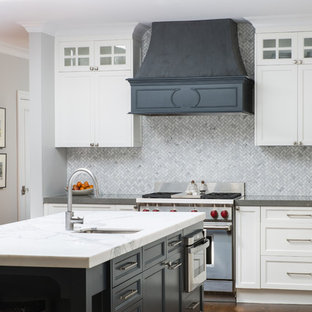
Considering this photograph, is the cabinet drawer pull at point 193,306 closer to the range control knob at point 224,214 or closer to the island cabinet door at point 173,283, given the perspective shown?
the island cabinet door at point 173,283

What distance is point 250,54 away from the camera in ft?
20.8

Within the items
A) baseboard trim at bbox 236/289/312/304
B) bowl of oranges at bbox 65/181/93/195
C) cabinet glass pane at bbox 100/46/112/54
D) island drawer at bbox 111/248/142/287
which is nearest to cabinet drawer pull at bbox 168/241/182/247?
island drawer at bbox 111/248/142/287

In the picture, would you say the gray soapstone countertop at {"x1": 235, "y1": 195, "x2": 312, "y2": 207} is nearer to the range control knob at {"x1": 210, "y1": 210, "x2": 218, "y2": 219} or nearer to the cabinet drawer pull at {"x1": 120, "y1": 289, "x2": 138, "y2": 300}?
the range control knob at {"x1": 210, "y1": 210, "x2": 218, "y2": 219}

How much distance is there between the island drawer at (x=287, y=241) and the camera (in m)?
5.69

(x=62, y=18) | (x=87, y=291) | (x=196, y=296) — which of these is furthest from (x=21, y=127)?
(x=87, y=291)

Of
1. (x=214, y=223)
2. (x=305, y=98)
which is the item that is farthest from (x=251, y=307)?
(x=305, y=98)

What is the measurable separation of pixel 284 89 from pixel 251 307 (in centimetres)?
197

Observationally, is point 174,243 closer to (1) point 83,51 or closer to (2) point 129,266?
(2) point 129,266

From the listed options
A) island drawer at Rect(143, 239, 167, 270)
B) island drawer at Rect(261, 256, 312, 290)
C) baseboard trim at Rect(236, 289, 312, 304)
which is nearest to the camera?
island drawer at Rect(143, 239, 167, 270)

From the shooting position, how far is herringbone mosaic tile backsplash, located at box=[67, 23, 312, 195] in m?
6.29

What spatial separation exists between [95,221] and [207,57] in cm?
253

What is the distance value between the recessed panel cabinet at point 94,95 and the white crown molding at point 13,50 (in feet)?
3.69

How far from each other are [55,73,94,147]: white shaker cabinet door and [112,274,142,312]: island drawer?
322cm

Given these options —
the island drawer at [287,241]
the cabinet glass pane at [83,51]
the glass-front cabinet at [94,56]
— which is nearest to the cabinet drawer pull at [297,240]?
the island drawer at [287,241]
